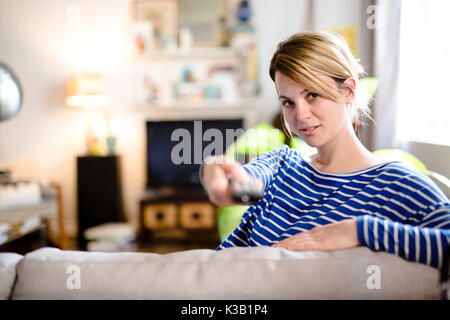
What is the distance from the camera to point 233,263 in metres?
0.54

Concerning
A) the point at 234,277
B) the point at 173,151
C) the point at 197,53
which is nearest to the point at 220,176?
the point at 234,277

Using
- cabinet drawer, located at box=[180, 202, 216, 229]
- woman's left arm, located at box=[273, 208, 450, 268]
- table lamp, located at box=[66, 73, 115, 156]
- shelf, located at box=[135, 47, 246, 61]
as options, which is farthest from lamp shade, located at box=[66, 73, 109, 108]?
woman's left arm, located at box=[273, 208, 450, 268]

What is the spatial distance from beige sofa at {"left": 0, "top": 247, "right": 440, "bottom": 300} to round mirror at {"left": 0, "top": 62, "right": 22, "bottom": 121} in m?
1.04

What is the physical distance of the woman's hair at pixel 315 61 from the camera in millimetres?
759

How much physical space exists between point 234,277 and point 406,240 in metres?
0.26

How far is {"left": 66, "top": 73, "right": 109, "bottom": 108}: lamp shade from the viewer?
135 inches

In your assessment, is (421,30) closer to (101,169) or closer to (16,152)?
(101,169)

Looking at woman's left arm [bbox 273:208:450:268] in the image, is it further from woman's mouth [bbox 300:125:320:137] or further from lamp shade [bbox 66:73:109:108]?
lamp shade [bbox 66:73:109:108]

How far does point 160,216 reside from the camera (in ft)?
11.1

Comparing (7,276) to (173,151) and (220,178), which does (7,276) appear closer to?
(220,178)

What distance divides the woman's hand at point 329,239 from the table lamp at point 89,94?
3.21m

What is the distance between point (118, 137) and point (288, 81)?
A: 128 inches

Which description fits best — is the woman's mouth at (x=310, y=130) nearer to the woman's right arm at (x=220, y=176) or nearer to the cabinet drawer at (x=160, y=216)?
the woman's right arm at (x=220, y=176)

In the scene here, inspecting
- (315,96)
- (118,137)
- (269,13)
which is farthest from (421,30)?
(118,137)
